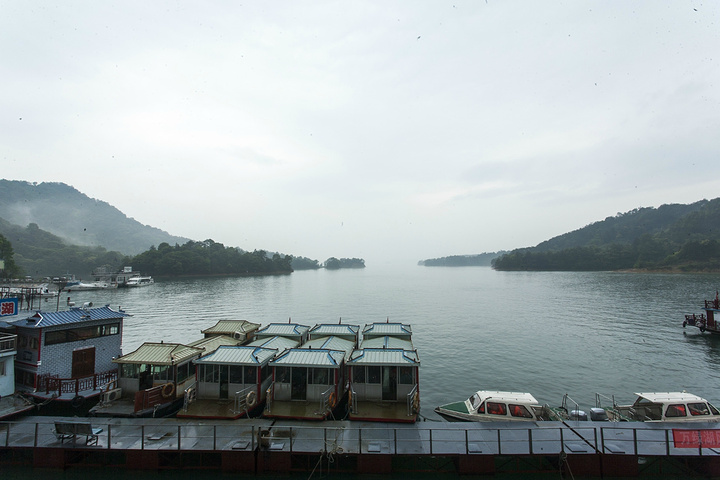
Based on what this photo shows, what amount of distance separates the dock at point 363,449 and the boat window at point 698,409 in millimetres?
4115

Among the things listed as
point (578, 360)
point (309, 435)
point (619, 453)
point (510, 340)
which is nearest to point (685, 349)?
point (578, 360)

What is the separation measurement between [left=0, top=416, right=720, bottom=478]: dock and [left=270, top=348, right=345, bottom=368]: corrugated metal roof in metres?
3.14

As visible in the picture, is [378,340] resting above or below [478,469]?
above

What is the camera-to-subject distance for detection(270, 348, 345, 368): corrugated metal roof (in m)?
19.8

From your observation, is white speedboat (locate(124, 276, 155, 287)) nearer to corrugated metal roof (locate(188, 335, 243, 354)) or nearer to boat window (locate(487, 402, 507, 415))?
corrugated metal roof (locate(188, 335, 243, 354))

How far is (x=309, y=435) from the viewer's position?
54.6 feet

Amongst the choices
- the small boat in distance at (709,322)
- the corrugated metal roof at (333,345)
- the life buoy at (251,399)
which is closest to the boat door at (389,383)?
the corrugated metal roof at (333,345)

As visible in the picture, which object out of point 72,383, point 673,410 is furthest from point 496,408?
point 72,383

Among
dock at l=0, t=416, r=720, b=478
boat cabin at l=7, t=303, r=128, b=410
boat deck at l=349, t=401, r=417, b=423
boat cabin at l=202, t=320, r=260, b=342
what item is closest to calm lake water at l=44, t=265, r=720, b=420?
boat deck at l=349, t=401, r=417, b=423

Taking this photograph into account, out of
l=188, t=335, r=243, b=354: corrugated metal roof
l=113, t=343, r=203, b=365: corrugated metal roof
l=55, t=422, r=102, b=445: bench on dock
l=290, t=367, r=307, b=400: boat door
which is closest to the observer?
l=55, t=422, r=102, b=445: bench on dock

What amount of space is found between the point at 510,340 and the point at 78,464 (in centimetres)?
4439

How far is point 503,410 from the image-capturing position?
19.7 m

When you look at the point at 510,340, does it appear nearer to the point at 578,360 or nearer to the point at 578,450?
the point at 578,360

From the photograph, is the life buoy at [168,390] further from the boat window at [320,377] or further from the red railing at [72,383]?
the boat window at [320,377]
